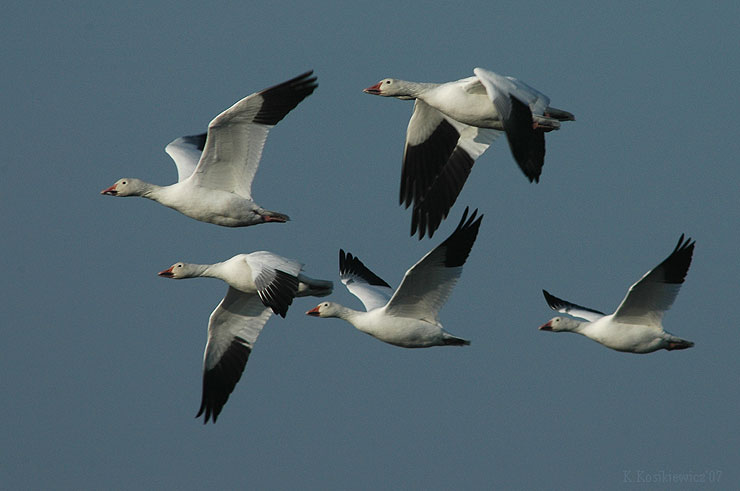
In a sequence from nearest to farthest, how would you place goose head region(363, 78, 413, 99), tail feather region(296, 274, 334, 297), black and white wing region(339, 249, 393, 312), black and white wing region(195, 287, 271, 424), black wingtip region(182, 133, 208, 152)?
goose head region(363, 78, 413, 99) → tail feather region(296, 274, 334, 297) → black and white wing region(195, 287, 271, 424) → black and white wing region(339, 249, 393, 312) → black wingtip region(182, 133, 208, 152)

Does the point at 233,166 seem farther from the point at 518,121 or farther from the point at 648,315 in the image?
the point at 648,315

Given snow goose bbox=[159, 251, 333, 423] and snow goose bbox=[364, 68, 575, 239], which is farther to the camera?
snow goose bbox=[159, 251, 333, 423]

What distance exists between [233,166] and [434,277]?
98.6 inches

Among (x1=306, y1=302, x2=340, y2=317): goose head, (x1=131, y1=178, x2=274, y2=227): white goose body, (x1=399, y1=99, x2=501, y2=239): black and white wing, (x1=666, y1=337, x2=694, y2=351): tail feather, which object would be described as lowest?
(x1=666, y1=337, x2=694, y2=351): tail feather

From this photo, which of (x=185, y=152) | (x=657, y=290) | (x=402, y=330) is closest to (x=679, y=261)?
(x=657, y=290)

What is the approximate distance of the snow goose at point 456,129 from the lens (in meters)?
12.3

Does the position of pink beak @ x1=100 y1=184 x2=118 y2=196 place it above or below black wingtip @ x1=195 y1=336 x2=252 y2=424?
above

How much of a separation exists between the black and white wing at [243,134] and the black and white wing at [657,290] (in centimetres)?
421

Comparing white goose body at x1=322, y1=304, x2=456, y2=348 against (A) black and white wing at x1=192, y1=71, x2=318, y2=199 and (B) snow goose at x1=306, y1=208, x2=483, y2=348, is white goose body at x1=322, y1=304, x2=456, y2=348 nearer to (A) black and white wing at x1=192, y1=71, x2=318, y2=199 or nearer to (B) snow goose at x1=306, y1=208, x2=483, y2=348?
(B) snow goose at x1=306, y1=208, x2=483, y2=348

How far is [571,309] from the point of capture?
658 inches

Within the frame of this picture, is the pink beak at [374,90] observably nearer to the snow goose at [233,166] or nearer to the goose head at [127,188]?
the snow goose at [233,166]

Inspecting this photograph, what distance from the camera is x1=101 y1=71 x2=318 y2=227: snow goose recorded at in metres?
13.8

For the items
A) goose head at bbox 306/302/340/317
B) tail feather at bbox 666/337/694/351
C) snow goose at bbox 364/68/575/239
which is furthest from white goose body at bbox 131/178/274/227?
tail feather at bbox 666/337/694/351

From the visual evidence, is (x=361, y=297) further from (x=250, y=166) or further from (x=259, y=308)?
(x=250, y=166)
